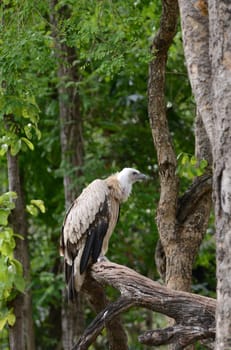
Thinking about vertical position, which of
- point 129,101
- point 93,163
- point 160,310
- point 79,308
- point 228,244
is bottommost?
point 79,308

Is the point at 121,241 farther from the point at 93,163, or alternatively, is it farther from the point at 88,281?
the point at 88,281

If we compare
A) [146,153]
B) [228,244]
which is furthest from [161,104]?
[146,153]

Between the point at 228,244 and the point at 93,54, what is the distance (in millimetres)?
3919

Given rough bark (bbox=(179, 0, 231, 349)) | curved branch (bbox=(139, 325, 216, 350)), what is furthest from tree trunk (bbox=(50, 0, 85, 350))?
rough bark (bbox=(179, 0, 231, 349))

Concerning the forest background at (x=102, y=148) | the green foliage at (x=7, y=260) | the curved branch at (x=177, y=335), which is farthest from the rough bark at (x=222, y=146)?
the forest background at (x=102, y=148)

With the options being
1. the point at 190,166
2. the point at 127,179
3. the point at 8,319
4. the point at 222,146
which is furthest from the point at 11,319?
the point at 222,146

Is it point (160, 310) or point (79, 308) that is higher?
point (160, 310)

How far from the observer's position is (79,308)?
11188mm

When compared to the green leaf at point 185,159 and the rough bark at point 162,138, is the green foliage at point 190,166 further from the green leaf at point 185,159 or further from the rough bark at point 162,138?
the rough bark at point 162,138

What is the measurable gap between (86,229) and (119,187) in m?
0.68

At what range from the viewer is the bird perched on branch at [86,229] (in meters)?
7.20

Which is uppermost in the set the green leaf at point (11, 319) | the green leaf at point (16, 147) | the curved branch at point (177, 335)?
the green leaf at point (16, 147)

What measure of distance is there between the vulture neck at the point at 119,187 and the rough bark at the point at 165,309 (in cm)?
224

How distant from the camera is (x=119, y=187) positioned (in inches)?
312
